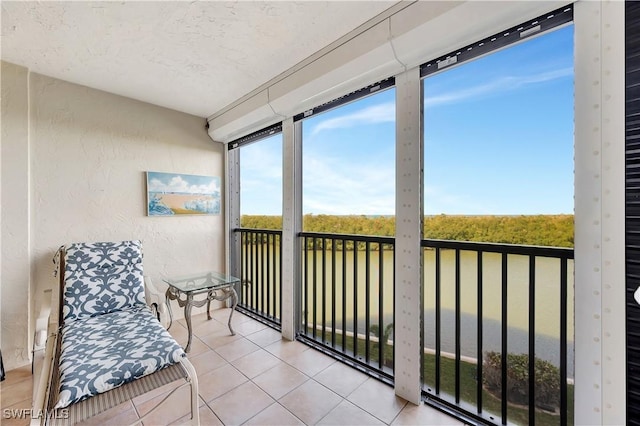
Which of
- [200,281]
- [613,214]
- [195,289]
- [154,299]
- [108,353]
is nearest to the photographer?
[613,214]

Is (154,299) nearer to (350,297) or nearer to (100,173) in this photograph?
(100,173)

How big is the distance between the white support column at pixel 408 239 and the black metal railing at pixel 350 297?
0.22m

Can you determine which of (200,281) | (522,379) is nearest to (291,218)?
(200,281)

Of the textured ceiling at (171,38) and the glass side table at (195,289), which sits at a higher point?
the textured ceiling at (171,38)

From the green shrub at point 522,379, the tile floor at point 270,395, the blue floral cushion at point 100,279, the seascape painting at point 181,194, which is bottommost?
the tile floor at point 270,395

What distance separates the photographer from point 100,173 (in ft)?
8.32

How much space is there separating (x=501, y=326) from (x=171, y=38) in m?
2.95

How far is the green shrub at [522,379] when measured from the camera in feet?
4.65

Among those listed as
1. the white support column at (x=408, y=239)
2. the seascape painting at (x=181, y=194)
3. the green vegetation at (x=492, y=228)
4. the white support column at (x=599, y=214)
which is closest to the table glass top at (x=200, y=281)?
the seascape painting at (x=181, y=194)

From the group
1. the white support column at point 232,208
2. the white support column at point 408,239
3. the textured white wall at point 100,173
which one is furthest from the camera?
the white support column at point 232,208

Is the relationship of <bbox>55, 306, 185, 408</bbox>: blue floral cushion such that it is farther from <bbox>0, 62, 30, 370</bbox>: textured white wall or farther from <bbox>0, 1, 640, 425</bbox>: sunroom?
<bbox>0, 62, 30, 370</bbox>: textured white wall

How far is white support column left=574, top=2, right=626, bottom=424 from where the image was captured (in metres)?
1.04

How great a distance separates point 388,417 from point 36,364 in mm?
2740

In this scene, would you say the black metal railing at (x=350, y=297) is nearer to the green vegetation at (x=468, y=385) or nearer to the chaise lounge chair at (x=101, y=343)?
the green vegetation at (x=468, y=385)
